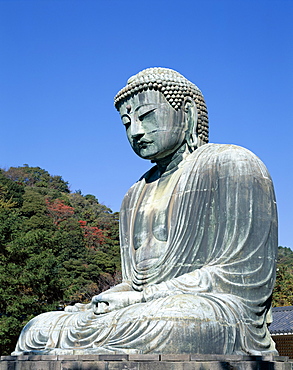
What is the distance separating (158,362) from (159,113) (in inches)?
141

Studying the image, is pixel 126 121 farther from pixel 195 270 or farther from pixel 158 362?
pixel 158 362

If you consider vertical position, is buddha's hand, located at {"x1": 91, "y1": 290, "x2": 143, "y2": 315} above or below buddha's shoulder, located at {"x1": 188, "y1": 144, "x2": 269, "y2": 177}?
below

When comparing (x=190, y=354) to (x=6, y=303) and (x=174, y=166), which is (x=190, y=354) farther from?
(x=6, y=303)

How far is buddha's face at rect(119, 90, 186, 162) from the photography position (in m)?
7.91

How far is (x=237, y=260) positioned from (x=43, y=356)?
92.1 inches

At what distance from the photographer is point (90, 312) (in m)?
6.80

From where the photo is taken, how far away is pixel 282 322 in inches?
677

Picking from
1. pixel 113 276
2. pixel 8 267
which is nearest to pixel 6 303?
pixel 8 267

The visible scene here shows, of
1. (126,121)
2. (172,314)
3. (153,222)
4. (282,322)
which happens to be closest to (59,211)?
(282,322)

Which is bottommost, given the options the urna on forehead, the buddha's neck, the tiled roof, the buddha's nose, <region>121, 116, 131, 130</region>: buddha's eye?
the tiled roof

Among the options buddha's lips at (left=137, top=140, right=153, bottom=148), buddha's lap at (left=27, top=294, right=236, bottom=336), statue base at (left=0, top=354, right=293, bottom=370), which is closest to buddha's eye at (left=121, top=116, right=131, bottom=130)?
buddha's lips at (left=137, top=140, right=153, bottom=148)

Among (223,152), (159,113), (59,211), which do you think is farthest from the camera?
(59,211)

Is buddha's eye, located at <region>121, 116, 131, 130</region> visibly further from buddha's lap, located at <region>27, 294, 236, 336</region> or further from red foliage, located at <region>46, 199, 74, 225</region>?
red foliage, located at <region>46, 199, 74, 225</region>

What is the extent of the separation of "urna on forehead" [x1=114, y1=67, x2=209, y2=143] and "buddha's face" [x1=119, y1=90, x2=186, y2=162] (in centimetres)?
7
